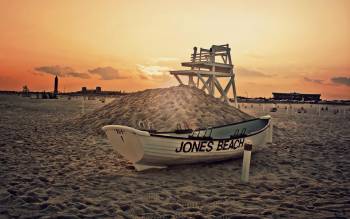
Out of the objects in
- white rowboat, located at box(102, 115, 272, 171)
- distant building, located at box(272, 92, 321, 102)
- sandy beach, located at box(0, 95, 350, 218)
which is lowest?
sandy beach, located at box(0, 95, 350, 218)

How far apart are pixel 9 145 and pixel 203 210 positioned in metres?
10.7

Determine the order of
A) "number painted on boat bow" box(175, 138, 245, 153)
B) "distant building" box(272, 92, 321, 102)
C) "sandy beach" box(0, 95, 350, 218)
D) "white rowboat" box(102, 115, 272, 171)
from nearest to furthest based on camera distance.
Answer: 1. "sandy beach" box(0, 95, 350, 218)
2. "white rowboat" box(102, 115, 272, 171)
3. "number painted on boat bow" box(175, 138, 245, 153)
4. "distant building" box(272, 92, 321, 102)

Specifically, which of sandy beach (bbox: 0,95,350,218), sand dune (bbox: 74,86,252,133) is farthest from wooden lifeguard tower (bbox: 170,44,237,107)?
sandy beach (bbox: 0,95,350,218)

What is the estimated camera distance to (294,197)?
7.89m

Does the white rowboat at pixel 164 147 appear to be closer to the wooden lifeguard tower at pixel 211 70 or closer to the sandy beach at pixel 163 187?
the sandy beach at pixel 163 187

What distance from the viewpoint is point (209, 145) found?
10383mm

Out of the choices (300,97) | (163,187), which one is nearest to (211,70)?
(163,187)

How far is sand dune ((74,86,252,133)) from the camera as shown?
65.3ft

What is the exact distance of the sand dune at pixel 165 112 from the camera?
19.9 m

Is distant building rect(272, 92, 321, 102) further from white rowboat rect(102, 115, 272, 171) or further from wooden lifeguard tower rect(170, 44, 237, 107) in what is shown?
white rowboat rect(102, 115, 272, 171)

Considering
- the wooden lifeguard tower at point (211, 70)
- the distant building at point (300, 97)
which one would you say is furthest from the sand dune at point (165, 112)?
the distant building at point (300, 97)

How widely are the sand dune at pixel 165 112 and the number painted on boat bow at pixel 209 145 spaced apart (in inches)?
293

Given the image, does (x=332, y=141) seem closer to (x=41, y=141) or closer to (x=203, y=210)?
(x=203, y=210)

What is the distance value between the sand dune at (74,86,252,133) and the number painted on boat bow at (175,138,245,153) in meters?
7.43
